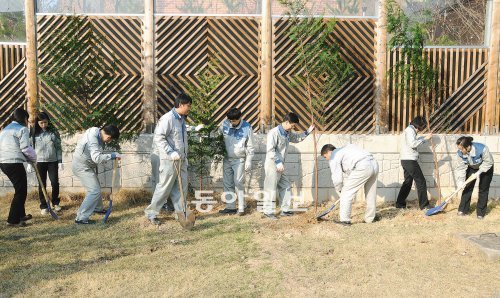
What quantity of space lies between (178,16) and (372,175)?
14.4 ft

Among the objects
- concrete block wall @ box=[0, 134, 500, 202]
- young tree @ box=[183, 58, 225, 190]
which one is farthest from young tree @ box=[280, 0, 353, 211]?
young tree @ box=[183, 58, 225, 190]

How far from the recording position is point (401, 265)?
19.1ft

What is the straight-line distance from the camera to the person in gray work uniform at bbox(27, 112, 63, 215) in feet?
→ 27.1

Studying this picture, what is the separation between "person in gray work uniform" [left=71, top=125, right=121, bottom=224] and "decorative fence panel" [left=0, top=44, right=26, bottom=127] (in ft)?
8.12

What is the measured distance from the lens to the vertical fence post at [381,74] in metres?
9.34

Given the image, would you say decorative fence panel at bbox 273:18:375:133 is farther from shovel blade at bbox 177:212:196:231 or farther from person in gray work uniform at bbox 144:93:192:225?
shovel blade at bbox 177:212:196:231

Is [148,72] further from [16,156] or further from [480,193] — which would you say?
[480,193]

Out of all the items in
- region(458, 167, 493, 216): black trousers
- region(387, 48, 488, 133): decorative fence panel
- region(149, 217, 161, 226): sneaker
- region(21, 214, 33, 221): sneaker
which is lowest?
region(149, 217, 161, 226): sneaker

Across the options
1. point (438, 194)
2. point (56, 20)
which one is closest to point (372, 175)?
point (438, 194)

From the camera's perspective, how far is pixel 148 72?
9.38 meters

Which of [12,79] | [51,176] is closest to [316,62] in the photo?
[51,176]

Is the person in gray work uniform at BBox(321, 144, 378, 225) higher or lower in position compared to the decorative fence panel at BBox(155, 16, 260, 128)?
lower

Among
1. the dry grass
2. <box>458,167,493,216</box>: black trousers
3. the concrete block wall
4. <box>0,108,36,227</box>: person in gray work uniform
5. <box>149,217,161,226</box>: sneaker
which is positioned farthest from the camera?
the concrete block wall

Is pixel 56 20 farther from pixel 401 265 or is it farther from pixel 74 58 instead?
pixel 401 265
